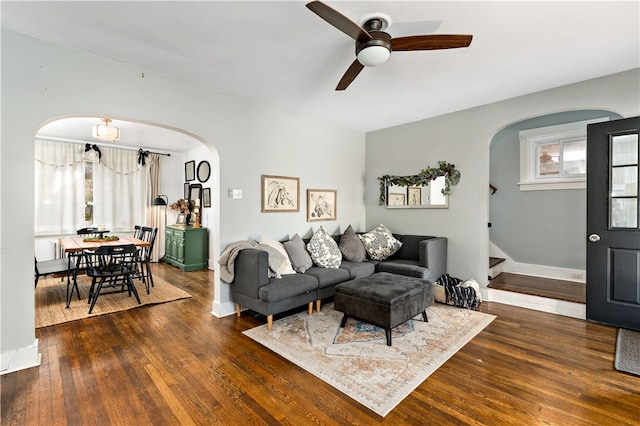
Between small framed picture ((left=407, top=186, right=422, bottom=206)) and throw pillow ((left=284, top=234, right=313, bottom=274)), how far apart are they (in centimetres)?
208

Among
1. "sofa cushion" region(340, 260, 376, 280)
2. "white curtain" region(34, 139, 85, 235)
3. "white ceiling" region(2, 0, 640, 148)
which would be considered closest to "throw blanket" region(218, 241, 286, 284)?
"sofa cushion" region(340, 260, 376, 280)

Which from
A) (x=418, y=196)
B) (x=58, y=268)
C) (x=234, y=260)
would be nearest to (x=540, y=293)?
(x=418, y=196)

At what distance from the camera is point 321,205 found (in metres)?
4.85

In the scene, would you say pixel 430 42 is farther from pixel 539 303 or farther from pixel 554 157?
pixel 554 157

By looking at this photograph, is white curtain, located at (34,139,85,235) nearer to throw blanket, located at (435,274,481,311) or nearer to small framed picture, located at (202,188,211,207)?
Result: small framed picture, located at (202,188,211,207)

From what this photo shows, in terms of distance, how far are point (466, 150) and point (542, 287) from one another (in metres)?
2.16

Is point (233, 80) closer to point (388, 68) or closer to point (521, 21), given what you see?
point (388, 68)

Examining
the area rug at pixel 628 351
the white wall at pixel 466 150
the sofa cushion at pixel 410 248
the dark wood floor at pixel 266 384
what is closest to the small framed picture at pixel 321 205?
the white wall at pixel 466 150

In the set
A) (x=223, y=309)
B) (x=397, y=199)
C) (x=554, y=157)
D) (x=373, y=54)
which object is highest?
(x=373, y=54)

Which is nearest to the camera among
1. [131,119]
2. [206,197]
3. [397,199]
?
[131,119]

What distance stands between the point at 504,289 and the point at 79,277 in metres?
6.90

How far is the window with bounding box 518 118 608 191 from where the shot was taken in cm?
436

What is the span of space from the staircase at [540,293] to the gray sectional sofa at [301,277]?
78 cm

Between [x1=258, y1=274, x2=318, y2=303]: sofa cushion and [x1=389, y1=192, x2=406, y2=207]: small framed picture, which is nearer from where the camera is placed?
[x1=258, y1=274, x2=318, y2=303]: sofa cushion
